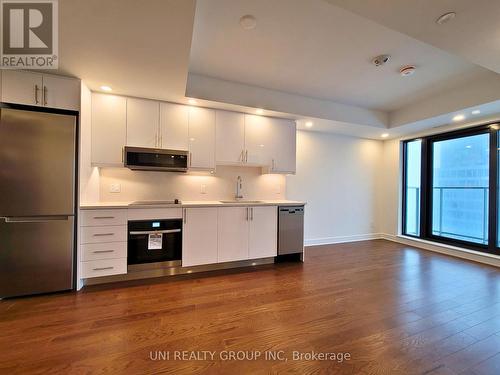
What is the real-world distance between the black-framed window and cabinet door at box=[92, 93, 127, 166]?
5566mm

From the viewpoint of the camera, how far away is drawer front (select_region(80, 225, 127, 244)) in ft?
8.33

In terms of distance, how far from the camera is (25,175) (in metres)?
2.29

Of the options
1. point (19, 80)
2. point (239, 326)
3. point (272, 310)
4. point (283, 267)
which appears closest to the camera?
point (239, 326)

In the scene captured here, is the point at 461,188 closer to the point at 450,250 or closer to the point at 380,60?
the point at 450,250

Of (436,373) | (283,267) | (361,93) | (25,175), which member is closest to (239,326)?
(436,373)

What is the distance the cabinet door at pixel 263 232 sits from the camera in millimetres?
3305

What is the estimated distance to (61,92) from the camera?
7.98ft

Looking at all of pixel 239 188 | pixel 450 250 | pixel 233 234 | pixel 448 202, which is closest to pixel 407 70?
pixel 239 188

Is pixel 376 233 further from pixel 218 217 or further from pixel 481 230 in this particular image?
pixel 218 217

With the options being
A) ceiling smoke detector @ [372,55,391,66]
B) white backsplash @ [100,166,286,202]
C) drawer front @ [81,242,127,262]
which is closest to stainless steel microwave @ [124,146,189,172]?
white backsplash @ [100,166,286,202]

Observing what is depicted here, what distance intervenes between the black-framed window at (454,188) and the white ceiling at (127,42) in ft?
16.0

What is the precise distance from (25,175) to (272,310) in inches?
111

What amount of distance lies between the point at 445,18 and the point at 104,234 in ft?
12.3

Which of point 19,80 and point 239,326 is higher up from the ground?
point 19,80
